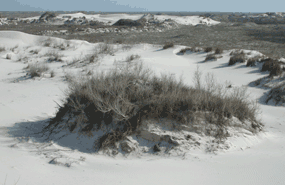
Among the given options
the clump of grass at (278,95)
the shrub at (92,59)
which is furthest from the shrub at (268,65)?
the shrub at (92,59)

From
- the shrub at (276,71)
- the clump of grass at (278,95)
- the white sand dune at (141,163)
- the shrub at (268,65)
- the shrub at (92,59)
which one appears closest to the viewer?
the white sand dune at (141,163)

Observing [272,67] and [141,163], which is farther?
[272,67]

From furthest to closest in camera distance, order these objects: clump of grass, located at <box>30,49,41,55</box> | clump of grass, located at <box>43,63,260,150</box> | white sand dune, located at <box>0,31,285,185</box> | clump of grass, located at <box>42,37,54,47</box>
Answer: clump of grass, located at <box>42,37,54,47</box>, clump of grass, located at <box>30,49,41,55</box>, clump of grass, located at <box>43,63,260,150</box>, white sand dune, located at <box>0,31,285,185</box>


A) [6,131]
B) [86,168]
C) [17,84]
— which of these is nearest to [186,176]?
[86,168]

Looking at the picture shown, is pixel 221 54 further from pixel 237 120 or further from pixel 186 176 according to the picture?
pixel 186 176

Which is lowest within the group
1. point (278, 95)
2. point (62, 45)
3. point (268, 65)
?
point (278, 95)

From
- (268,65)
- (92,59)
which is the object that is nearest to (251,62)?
(268,65)

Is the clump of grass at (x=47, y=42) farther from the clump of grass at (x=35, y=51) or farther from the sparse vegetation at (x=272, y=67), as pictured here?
the sparse vegetation at (x=272, y=67)

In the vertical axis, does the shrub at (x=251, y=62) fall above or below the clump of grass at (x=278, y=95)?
above

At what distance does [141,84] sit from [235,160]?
213 centimetres

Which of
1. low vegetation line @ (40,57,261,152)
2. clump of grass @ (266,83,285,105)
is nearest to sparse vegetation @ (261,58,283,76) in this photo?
clump of grass @ (266,83,285,105)

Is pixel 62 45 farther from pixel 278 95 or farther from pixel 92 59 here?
pixel 278 95

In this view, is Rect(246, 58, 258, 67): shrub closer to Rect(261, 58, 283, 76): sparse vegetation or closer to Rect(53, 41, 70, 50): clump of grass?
Rect(261, 58, 283, 76): sparse vegetation

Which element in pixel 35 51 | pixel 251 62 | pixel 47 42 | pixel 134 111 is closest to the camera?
pixel 134 111
